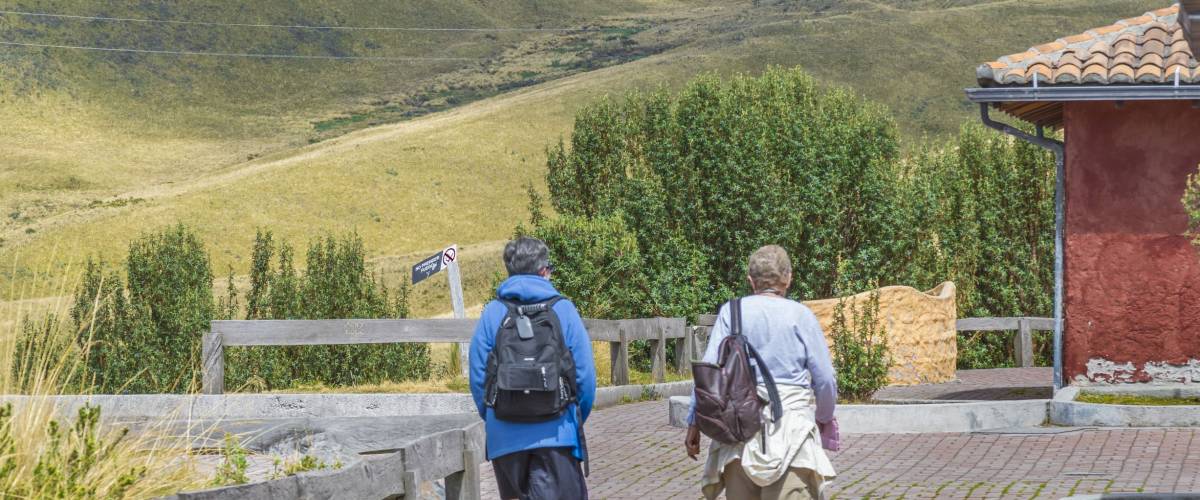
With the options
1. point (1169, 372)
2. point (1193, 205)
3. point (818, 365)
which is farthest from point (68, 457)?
point (1169, 372)

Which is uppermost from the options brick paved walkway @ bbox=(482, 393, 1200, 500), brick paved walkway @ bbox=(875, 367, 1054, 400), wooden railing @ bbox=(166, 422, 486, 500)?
wooden railing @ bbox=(166, 422, 486, 500)

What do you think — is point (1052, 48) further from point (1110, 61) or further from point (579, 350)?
point (579, 350)

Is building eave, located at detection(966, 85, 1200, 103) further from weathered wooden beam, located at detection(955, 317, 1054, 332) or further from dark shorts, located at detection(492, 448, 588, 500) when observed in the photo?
dark shorts, located at detection(492, 448, 588, 500)

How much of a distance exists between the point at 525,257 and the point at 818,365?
1.49 m

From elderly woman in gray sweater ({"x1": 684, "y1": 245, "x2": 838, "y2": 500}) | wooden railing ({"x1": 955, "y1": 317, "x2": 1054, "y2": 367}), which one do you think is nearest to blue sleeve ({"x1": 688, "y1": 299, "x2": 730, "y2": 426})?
elderly woman in gray sweater ({"x1": 684, "y1": 245, "x2": 838, "y2": 500})

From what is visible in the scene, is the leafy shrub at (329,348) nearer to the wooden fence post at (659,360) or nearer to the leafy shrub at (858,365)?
the wooden fence post at (659,360)

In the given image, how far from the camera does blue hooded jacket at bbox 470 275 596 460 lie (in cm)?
699

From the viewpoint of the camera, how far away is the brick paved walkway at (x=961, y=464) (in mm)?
10469

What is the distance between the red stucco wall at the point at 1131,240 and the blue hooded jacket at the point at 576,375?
10207 mm

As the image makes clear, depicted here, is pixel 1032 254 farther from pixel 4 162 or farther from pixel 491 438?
pixel 4 162

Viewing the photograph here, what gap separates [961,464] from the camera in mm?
11828

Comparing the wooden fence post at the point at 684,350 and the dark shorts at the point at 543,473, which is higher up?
the dark shorts at the point at 543,473

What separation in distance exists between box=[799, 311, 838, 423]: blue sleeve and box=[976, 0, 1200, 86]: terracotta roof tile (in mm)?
9615

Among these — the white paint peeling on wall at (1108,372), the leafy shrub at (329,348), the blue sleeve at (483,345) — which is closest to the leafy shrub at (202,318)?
the leafy shrub at (329,348)
